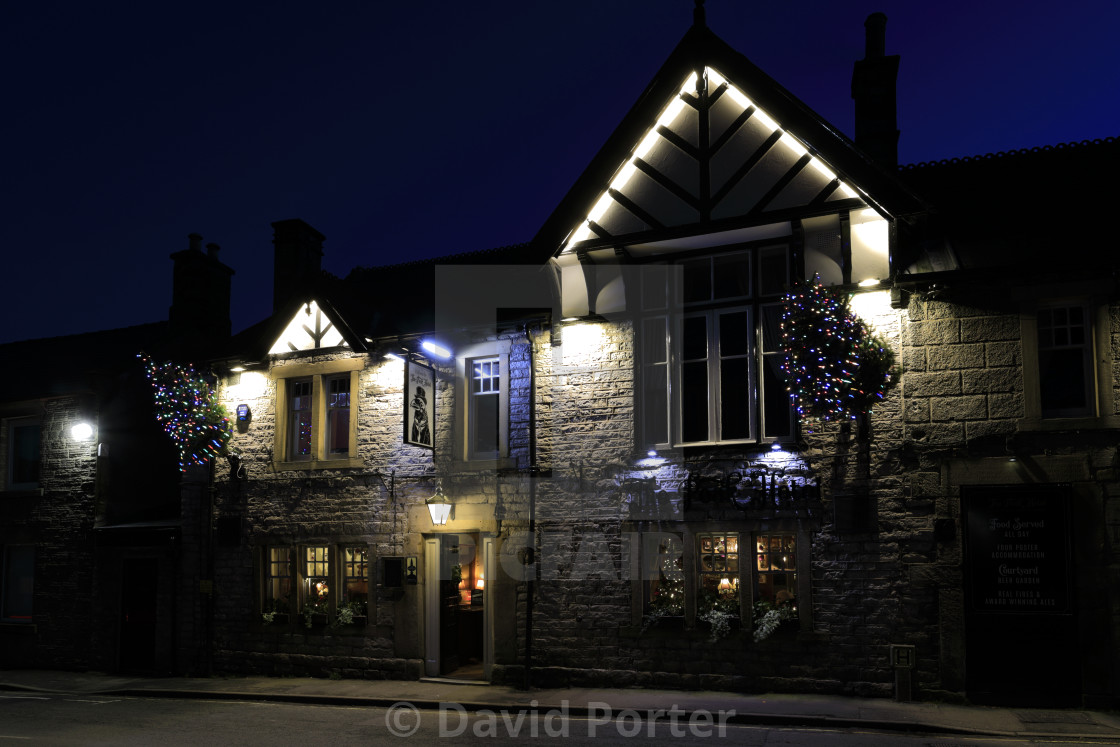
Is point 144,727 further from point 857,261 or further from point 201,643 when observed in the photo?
point 857,261

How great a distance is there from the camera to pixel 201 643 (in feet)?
56.6

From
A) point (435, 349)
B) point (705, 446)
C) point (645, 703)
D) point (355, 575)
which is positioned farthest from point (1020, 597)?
point (355, 575)

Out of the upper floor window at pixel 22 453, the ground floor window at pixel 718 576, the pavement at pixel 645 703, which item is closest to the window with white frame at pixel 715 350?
the ground floor window at pixel 718 576

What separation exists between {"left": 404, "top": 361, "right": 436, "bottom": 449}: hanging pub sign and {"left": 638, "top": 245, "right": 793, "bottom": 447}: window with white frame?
358 centimetres

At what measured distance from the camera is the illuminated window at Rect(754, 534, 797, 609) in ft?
43.7

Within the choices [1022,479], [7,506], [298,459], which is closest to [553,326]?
[298,459]

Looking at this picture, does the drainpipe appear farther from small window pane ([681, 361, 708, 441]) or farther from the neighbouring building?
small window pane ([681, 361, 708, 441])

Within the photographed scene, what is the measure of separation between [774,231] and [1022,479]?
472 cm

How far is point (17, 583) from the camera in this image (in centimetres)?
2027

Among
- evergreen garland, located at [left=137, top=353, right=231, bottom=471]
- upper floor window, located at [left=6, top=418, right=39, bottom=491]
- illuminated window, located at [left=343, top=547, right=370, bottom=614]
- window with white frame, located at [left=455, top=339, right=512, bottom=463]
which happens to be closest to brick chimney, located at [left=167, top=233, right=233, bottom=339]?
evergreen garland, located at [left=137, top=353, right=231, bottom=471]

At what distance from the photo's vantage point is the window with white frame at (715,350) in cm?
1366

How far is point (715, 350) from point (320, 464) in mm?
7346

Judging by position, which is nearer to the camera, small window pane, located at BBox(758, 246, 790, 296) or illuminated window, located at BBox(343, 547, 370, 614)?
small window pane, located at BBox(758, 246, 790, 296)

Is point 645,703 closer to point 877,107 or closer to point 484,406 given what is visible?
point 484,406
